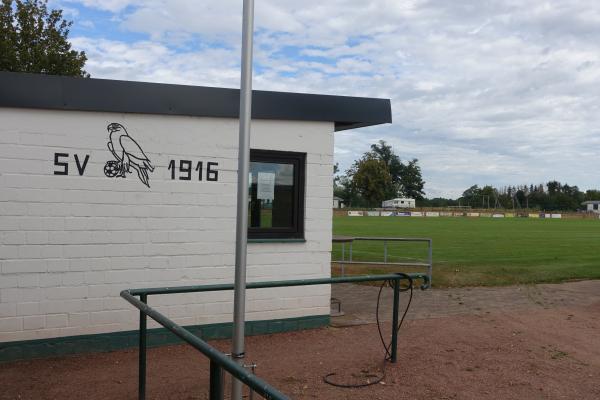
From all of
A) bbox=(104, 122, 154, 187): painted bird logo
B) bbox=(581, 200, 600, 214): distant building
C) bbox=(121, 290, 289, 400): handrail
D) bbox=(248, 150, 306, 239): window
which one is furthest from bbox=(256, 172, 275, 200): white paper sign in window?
bbox=(581, 200, 600, 214): distant building

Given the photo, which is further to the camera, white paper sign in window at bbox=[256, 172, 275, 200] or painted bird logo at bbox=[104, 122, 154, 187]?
white paper sign in window at bbox=[256, 172, 275, 200]

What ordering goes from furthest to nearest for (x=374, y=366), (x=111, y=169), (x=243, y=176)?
(x=111, y=169) < (x=374, y=366) < (x=243, y=176)

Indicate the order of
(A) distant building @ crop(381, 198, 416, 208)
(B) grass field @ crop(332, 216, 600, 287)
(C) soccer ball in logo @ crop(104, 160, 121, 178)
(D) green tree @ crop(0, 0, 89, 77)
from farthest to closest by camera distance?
(A) distant building @ crop(381, 198, 416, 208) → (D) green tree @ crop(0, 0, 89, 77) → (B) grass field @ crop(332, 216, 600, 287) → (C) soccer ball in logo @ crop(104, 160, 121, 178)

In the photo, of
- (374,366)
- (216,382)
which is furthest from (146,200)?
(216,382)

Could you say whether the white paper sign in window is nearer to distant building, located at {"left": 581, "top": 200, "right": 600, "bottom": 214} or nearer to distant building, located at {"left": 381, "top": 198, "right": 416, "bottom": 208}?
distant building, located at {"left": 381, "top": 198, "right": 416, "bottom": 208}

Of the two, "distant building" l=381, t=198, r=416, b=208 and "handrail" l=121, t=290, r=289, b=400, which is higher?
"distant building" l=381, t=198, r=416, b=208

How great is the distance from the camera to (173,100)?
650 cm

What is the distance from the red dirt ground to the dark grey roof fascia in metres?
2.64

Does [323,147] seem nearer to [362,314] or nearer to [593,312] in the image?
[362,314]

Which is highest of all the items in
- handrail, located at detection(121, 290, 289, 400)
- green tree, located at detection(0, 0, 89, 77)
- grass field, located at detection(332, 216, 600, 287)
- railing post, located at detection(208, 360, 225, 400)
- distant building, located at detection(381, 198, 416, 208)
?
green tree, located at detection(0, 0, 89, 77)

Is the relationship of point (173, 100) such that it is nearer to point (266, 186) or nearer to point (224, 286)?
point (266, 186)

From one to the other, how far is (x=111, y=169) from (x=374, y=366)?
11.4ft

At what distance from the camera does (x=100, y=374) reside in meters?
5.52

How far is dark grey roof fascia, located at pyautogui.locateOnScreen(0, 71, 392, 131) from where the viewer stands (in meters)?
5.86
